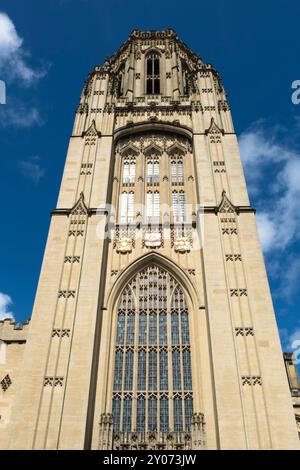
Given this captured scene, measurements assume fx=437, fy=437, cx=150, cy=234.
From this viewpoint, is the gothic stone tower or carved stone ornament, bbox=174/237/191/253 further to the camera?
carved stone ornament, bbox=174/237/191/253

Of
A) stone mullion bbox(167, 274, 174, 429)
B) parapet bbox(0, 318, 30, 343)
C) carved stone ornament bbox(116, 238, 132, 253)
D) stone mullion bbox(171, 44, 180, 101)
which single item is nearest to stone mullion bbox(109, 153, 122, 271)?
→ carved stone ornament bbox(116, 238, 132, 253)

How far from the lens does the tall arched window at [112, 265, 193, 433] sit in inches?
718

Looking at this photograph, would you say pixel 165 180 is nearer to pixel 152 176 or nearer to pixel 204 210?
pixel 152 176

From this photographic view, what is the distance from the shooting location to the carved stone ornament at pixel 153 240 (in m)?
23.9

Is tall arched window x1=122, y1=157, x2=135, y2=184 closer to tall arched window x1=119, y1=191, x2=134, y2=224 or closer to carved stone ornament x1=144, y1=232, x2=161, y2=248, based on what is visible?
tall arched window x1=119, y1=191, x2=134, y2=224

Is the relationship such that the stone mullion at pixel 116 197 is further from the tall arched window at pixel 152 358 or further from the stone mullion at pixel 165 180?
the stone mullion at pixel 165 180

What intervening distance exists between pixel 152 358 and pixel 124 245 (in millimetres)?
6640

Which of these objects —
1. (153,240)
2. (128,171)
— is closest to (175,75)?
(128,171)

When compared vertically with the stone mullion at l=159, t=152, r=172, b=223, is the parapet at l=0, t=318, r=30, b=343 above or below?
below

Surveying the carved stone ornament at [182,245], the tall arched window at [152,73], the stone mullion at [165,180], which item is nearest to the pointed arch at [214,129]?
the stone mullion at [165,180]

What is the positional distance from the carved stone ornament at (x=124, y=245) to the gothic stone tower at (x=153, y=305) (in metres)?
0.09

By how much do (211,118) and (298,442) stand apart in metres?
21.1

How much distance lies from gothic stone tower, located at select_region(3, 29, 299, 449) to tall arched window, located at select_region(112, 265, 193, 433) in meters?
0.05

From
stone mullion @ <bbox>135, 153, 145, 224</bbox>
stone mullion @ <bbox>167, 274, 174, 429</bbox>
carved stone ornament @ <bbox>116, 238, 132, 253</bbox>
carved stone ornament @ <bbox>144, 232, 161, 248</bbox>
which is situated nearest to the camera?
stone mullion @ <bbox>167, 274, 174, 429</bbox>
